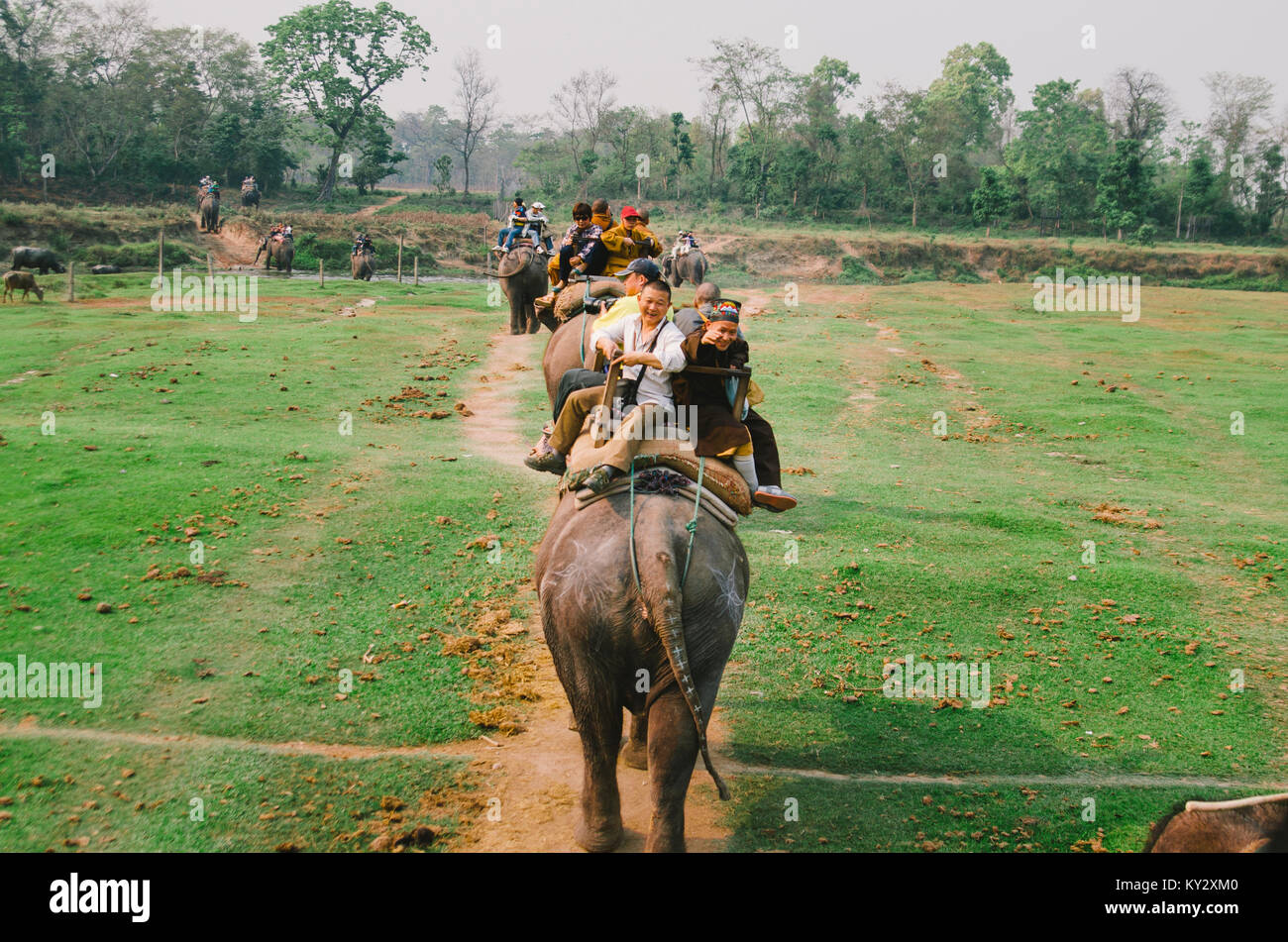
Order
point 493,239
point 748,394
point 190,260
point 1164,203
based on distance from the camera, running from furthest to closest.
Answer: point 1164,203 → point 493,239 → point 190,260 → point 748,394

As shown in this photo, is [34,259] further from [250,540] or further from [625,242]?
[625,242]

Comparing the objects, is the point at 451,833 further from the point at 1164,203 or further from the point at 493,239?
the point at 1164,203

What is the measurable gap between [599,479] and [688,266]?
21.1 m

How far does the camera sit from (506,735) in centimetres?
675

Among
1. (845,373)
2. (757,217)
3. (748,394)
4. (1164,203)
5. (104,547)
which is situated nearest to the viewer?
(748,394)

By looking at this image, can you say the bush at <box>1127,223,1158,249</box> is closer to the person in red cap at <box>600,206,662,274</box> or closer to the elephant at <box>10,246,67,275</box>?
the person in red cap at <box>600,206,662,274</box>

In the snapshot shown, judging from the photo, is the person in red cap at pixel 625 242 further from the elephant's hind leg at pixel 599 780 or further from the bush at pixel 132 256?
the bush at pixel 132 256

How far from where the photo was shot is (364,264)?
3509 centimetres

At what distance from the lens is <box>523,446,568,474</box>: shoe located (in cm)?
661

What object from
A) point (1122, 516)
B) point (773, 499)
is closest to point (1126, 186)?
point (1122, 516)

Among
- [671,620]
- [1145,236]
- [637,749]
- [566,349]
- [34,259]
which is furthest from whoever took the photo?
[1145,236]

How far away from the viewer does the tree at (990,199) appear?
49031 mm

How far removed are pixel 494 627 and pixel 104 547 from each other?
4050 mm
